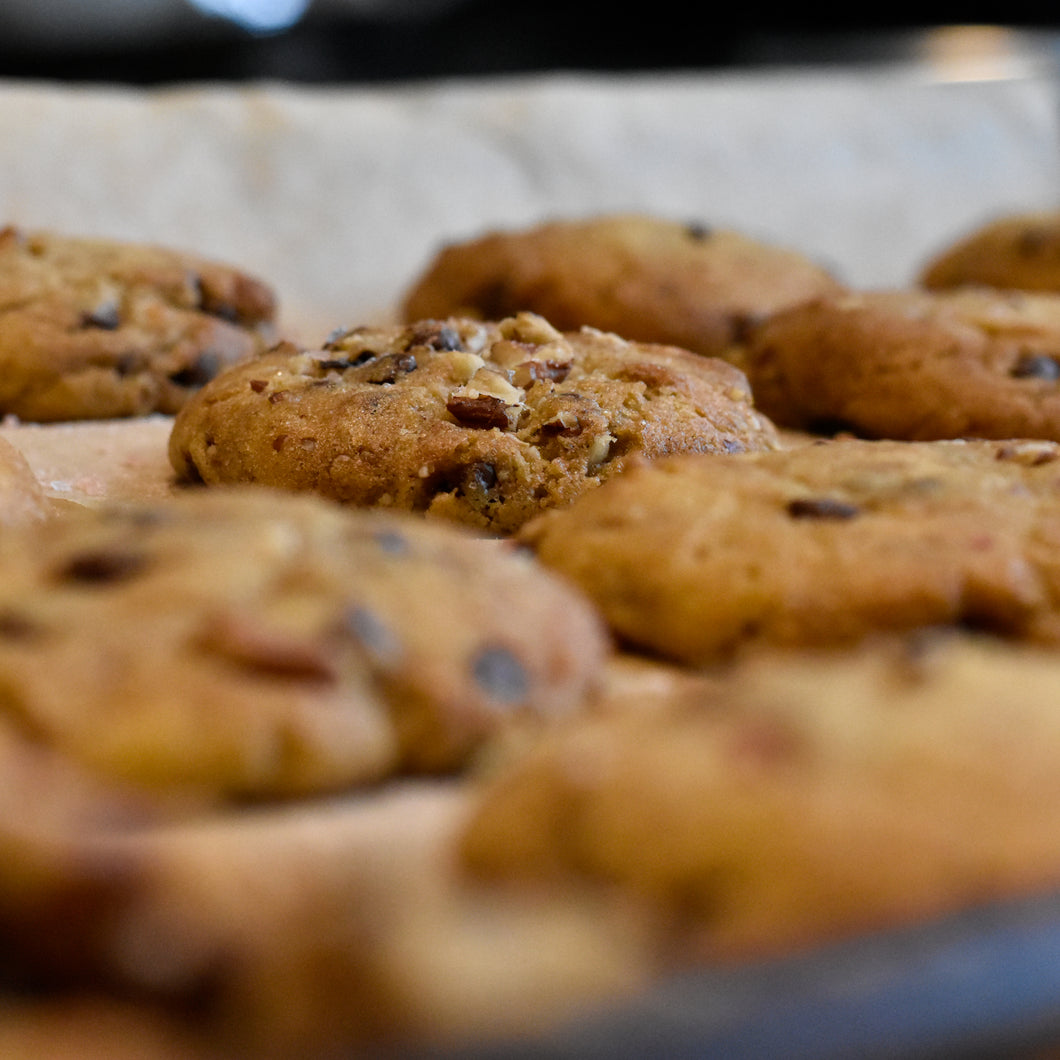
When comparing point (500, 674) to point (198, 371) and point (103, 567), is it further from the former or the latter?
point (198, 371)

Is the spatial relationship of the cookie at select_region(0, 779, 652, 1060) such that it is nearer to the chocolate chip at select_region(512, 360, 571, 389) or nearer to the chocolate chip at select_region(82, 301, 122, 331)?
the chocolate chip at select_region(512, 360, 571, 389)

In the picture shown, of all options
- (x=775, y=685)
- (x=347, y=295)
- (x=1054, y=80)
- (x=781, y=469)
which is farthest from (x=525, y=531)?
(x=1054, y=80)

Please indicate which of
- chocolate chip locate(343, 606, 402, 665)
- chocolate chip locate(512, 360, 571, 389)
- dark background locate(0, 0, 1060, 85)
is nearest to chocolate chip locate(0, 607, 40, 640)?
chocolate chip locate(343, 606, 402, 665)

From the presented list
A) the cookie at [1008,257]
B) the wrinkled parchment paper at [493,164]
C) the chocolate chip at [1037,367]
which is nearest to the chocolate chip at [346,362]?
the chocolate chip at [1037,367]

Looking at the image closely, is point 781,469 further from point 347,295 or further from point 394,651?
point 347,295

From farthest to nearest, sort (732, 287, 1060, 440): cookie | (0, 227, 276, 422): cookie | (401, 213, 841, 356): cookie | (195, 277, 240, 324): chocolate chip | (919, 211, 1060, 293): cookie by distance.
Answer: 1. (919, 211, 1060, 293): cookie
2. (401, 213, 841, 356): cookie
3. (195, 277, 240, 324): chocolate chip
4. (0, 227, 276, 422): cookie
5. (732, 287, 1060, 440): cookie

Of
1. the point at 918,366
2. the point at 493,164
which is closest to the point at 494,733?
the point at 918,366
